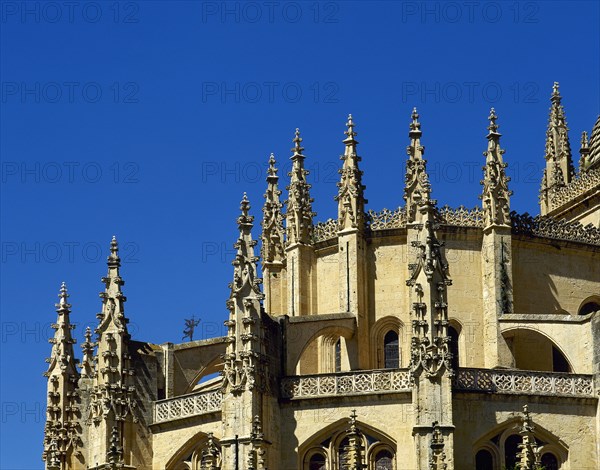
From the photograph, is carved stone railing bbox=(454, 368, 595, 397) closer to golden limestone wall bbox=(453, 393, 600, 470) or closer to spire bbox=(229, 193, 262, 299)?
golden limestone wall bbox=(453, 393, 600, 470)

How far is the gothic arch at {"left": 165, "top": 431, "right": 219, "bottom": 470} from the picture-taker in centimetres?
5331

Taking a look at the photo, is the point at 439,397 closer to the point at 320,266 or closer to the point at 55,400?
the point at 320,266

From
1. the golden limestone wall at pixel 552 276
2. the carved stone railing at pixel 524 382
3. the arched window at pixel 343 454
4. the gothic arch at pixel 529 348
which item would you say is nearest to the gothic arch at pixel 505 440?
the carved stone railing at pixel 524 382

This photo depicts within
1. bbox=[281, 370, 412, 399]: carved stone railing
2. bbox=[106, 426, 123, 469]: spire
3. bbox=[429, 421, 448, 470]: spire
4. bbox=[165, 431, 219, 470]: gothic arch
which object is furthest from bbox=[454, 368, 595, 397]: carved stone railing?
bbox=[106, 426, 123, 469]: spire

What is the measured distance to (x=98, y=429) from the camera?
54.0m

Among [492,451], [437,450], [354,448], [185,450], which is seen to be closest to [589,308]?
[492,451]

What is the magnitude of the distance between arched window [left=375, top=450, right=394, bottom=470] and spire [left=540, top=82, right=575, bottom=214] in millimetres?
19923

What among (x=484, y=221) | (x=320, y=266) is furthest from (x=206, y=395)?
(x=484, y=221)

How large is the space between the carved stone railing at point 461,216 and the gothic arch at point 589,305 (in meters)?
4.64

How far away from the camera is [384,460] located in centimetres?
5078

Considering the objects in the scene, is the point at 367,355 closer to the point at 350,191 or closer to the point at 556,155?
the point at 350,191

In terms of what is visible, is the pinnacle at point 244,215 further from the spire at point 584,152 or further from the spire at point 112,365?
the spire at point 584,152

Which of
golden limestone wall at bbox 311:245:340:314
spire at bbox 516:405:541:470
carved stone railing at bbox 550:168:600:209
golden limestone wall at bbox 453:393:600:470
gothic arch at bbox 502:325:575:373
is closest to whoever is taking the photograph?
spire at bbox 516:405:541:470

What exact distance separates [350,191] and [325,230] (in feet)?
6.75
